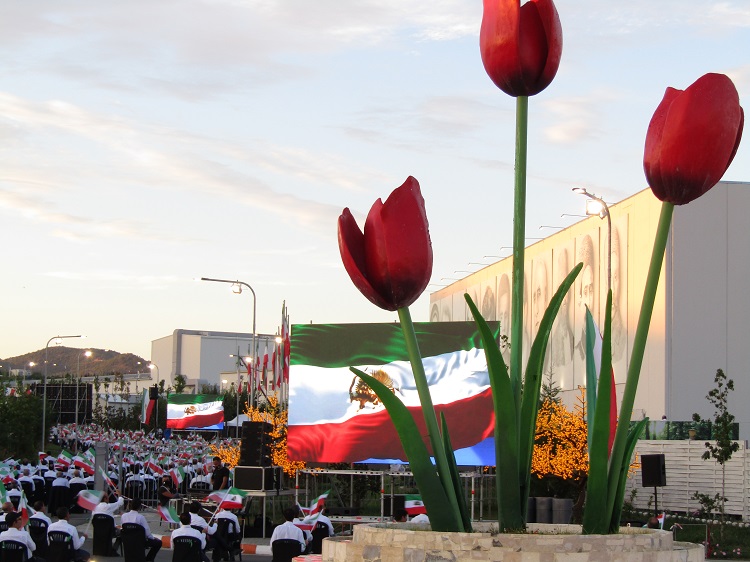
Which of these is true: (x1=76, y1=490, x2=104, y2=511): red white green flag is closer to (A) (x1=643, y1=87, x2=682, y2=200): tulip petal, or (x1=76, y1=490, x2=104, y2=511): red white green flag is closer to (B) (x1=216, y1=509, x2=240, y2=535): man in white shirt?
(B) (x1=216, y1=509, x2=240, y2=535): man in white shirt

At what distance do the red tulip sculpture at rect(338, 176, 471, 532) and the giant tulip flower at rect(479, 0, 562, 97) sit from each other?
50.7 inches

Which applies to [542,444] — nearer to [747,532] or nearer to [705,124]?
[747,532]

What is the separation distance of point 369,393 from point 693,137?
17049mm

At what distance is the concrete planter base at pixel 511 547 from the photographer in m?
8.96

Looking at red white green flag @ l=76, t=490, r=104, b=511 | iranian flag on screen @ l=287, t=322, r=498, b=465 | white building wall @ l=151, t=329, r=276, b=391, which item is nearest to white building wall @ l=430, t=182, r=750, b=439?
iranian flag on screen @ l=287, t=322, r=498, b=465

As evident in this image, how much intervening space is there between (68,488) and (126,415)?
6923 centimetres

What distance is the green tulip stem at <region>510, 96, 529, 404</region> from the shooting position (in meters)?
9.93

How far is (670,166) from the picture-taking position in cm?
953

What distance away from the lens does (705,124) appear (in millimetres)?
9430

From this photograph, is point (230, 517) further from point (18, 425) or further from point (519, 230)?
point (18, 425)

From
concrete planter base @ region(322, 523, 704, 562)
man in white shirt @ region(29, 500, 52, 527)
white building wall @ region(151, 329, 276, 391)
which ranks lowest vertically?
man in white shirt @ region(29, 500, 52, 527)

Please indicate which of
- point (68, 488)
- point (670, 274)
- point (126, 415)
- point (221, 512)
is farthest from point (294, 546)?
point (126, 415)

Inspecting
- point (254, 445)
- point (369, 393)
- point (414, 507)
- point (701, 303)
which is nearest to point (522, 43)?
point (414, 507)

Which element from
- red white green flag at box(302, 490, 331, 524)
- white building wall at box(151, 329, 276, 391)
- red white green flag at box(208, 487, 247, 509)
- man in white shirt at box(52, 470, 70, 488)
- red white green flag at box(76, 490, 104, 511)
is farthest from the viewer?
white building wall at box(151, 329, 276, 391)
